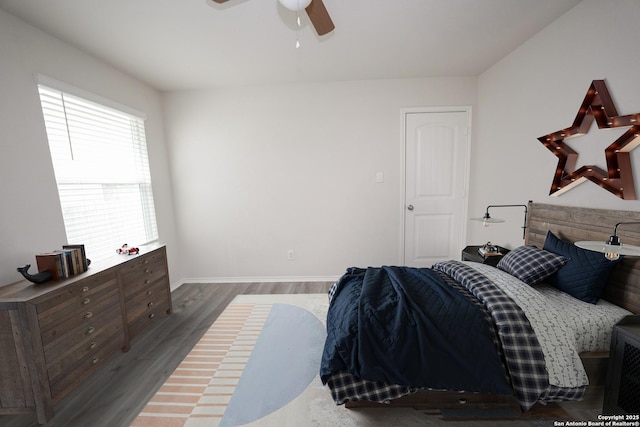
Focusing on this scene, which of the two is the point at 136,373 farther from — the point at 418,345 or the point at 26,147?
the point at 418,345

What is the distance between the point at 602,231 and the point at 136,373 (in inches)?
139

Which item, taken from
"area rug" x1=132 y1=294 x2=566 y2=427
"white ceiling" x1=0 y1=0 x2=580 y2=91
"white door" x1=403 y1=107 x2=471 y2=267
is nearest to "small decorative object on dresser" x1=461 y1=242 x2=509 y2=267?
"white door" x1=403 y1=107 x2=471 y2=267

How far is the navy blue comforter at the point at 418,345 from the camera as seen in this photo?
135 centimetres

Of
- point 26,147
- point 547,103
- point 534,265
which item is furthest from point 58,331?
point 547,103

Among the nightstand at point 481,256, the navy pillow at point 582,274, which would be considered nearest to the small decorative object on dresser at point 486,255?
the nightstand at point 481,256

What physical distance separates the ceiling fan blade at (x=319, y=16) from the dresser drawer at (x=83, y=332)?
2.49 metres

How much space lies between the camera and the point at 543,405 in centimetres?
152

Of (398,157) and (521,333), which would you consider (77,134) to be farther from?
(521,333)

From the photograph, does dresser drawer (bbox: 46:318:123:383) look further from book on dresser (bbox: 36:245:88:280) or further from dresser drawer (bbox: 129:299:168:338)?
book on dresser (bbox: 36:245:88:280)

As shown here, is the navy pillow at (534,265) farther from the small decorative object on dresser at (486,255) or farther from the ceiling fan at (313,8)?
→ the ceiling fan at (313,8)

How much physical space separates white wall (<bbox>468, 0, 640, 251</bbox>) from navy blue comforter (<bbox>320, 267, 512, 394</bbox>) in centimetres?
136

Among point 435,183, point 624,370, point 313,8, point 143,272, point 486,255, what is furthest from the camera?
point 435,183

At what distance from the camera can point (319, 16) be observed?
152 centimetres

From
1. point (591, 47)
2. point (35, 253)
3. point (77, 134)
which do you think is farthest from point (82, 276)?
point (591, 47)
